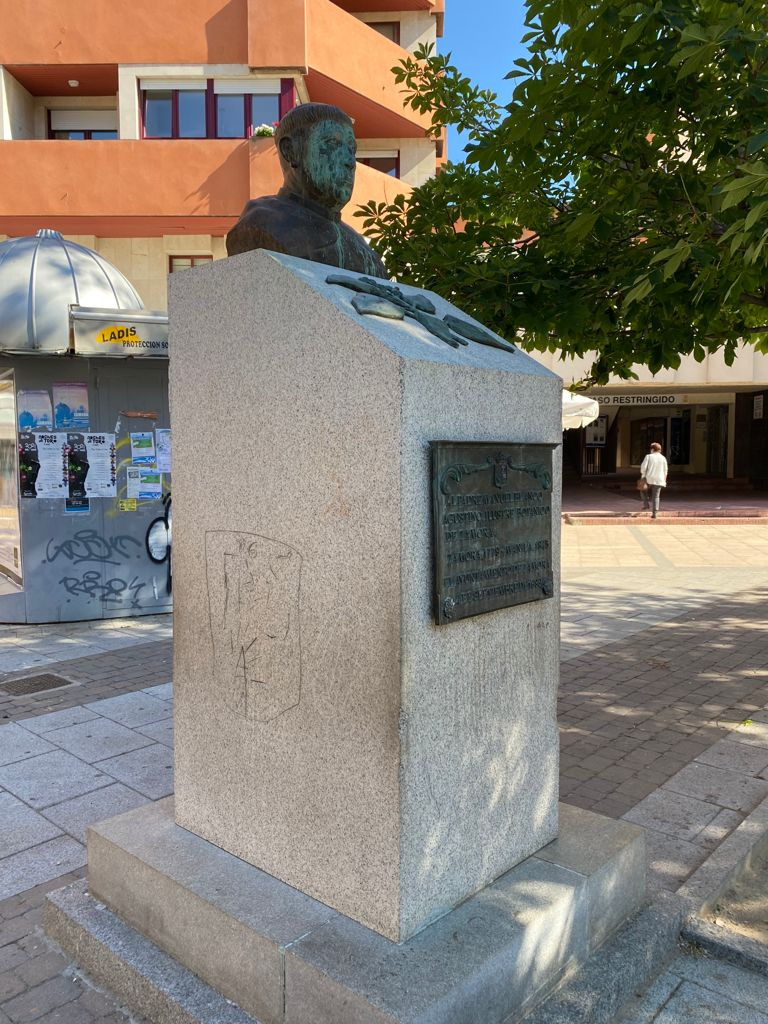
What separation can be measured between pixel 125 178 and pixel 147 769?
51.8ft

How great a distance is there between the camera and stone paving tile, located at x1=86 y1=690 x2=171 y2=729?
5.54 m

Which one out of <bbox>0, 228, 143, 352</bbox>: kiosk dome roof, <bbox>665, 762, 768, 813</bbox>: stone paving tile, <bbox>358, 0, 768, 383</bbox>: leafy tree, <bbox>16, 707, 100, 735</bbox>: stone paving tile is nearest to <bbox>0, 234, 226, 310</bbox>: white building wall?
<bbox>0, 228, 143, 352</bbox>: kiosk dome roof

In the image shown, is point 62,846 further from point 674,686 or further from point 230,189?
point 230,189

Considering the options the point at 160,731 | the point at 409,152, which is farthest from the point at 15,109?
the point at 160,731

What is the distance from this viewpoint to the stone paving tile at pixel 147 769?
4.36m

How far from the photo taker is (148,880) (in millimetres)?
2838

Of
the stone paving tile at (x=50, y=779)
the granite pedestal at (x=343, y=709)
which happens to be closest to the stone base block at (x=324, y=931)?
the granite pedestal at (x=343, y=709)

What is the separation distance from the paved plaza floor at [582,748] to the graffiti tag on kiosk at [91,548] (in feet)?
2.44

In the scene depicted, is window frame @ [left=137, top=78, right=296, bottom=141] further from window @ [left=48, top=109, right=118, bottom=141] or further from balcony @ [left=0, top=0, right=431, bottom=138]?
window @ [left=48, top=109, right=118, bottom=141]

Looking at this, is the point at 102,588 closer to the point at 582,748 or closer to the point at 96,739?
the point at 96,739

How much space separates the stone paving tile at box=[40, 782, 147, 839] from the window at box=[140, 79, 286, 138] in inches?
658

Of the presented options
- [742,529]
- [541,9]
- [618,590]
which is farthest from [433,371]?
[742,529]

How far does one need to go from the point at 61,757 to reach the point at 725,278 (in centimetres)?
500

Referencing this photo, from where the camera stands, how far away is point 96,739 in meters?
5.15
